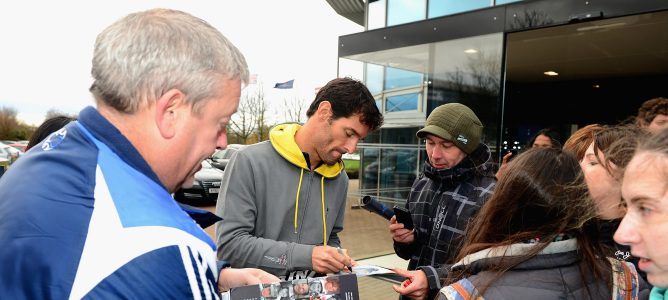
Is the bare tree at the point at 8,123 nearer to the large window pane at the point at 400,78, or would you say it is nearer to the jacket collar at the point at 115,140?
the large window pane at the point at 400,78

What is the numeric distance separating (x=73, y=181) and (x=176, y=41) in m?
0.39

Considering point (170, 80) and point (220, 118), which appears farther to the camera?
point (220, 118)

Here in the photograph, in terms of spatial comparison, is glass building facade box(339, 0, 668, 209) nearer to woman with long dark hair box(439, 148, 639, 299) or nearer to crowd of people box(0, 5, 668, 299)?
crowd of people box(0, 5, 668, 299)

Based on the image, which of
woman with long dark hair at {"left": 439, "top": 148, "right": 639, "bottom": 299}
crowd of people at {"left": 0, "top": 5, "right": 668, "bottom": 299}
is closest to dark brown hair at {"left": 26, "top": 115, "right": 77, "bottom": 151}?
crowd of people at {"left": 0, "top": 5, "right": 668, "bottom": 299}

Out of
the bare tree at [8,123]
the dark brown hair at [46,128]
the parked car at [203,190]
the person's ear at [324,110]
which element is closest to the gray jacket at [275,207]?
the person's ear at [324,110]

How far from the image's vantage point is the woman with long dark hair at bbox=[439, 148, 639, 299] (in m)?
1.47

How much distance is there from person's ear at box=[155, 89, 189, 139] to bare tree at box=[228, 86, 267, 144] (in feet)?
100

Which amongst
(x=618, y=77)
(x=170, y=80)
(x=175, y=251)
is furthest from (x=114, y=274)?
(x=618, y=77)

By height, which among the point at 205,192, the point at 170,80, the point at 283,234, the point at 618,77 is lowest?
the point at 205,192

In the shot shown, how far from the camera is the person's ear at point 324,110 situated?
7.82 ft

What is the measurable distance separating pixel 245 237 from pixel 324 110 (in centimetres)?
78

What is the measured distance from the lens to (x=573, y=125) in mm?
16172

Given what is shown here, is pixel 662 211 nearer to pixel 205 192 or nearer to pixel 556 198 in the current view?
pixel 556 198

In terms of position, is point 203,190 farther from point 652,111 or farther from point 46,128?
point 652,111
